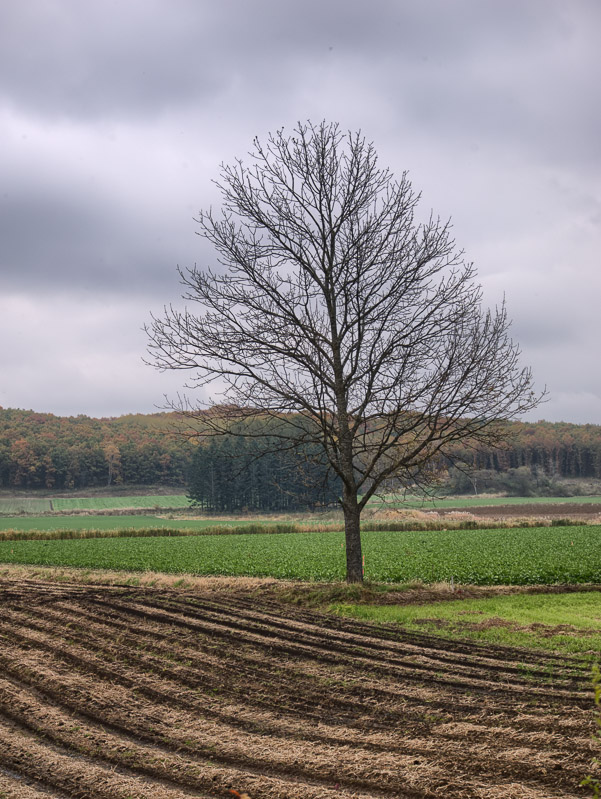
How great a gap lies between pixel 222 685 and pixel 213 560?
1943 centimetres

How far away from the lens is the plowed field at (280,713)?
6055 millimetres

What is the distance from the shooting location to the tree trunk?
16.2m

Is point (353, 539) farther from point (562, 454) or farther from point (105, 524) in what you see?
point (562, 454)

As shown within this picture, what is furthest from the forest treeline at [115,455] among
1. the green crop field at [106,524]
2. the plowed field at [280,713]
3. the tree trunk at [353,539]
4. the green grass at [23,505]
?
the plowed field at [280,713]

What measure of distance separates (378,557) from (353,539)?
11.6m

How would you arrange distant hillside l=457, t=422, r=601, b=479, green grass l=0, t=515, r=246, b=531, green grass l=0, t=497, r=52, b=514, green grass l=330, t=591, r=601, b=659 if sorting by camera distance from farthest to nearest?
distant hillside l=457, t=422, r=601, b=479, green grass l=0, t=497, r=52, b=514, green grass l=0, t=515, r=246, b=531, green grass l=330, t=591, r=601, b=659

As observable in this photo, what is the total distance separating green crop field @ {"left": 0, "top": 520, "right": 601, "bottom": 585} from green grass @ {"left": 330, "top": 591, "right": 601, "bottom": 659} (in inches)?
160

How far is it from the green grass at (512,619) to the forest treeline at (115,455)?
95.7m

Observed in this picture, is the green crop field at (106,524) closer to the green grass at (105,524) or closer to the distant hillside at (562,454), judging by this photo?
the green grass at (105,524)

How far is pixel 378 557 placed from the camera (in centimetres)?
2758

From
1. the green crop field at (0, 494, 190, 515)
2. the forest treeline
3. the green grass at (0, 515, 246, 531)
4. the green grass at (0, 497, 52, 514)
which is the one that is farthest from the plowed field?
the forest treeline

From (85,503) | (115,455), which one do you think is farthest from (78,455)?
(85,503)

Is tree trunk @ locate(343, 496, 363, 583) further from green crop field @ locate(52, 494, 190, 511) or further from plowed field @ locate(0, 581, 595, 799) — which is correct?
green crop field @ locate(52, 494, 190, 511)

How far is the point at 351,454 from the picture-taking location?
16.4m
